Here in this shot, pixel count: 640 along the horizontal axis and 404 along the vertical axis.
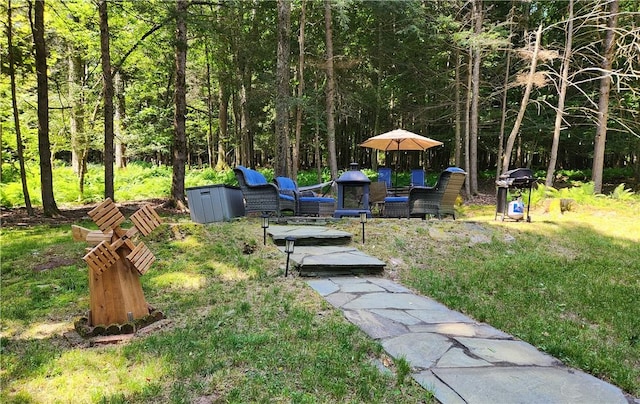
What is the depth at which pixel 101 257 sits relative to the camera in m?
2.86

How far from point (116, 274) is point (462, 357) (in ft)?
8.83

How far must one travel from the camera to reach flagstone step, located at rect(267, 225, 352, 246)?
5469mm

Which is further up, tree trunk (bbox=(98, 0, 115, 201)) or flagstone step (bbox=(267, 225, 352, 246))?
tree trunk (bbox=(98, 0, 115, 201))

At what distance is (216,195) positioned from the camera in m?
6.67

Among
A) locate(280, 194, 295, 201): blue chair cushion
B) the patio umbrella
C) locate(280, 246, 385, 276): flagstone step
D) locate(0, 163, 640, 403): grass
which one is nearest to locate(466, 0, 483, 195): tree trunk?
the patio umbrella

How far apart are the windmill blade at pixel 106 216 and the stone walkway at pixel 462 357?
1.97 metres

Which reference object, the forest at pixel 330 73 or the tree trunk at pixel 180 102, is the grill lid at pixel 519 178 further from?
the tree trunk at pixel 180 102

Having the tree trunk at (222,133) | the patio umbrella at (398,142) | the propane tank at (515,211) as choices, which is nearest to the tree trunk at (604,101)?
the propane tank at (515,211)

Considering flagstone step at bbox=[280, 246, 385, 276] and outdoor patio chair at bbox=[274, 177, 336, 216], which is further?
outdoor patio chair at bbox=[274, 177, 336, 216]

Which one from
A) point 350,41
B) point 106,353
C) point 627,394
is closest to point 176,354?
point 106,353

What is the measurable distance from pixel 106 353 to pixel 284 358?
130cm

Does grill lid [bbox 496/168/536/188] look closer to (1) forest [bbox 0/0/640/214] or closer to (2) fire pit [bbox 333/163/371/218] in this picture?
(2) fire pit [bbox 333/163/371/218]

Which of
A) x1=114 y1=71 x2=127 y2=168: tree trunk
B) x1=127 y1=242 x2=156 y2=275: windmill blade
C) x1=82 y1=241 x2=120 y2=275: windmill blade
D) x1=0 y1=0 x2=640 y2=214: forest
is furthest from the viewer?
x1=114 y1=71 x2=127 y2=168: tree trunk

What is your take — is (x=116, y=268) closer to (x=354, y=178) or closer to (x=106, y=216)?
(x=106, y=216)
